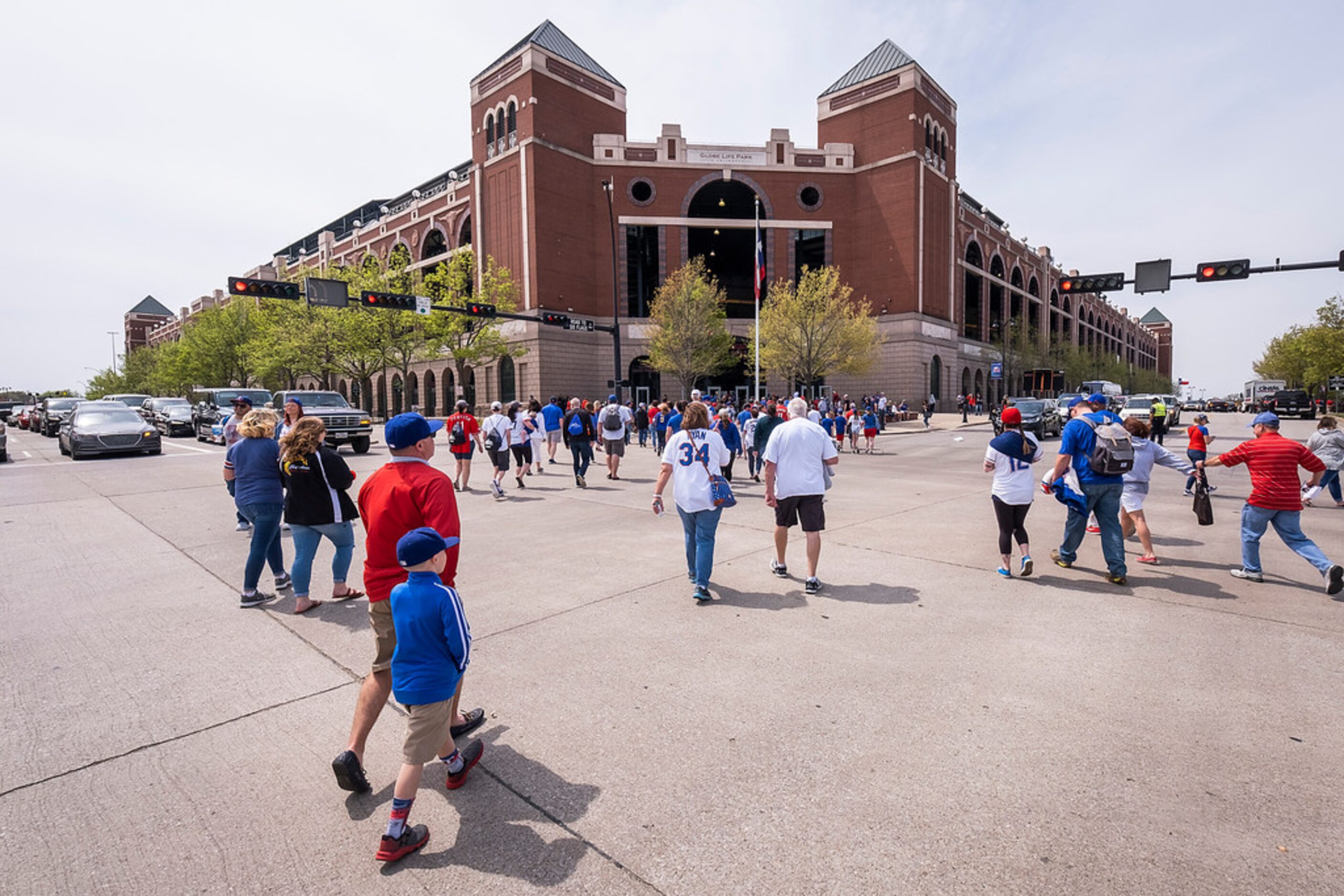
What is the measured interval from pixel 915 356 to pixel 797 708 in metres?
42.8

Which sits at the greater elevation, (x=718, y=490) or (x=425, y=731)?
(x=718, y=490)

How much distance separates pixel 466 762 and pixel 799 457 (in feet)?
13.2

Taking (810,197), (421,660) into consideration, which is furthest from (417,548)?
(810,197)

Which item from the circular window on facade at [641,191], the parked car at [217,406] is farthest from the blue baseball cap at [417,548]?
the circular window on facade at [641,191]

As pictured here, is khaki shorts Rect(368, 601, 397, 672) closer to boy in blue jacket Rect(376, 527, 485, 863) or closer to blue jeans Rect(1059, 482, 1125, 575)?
boy in blue jacket Rect(376, 527, 485, 863)

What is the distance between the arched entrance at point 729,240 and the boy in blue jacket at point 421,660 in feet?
134

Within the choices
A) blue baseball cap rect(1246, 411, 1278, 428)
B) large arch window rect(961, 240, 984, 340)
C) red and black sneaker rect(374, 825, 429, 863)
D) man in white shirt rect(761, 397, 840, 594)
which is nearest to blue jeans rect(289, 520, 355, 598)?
red and black sneaker rect(374, 825, 429, 863)

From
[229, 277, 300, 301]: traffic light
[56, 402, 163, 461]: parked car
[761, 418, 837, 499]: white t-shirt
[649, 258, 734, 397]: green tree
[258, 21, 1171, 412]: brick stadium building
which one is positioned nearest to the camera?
[761, 418, 837, 499]: white t-shirt

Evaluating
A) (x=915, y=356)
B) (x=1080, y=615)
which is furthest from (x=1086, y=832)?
(x=915, y=356)

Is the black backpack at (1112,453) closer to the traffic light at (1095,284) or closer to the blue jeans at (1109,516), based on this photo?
the blue jeans at (1109,516)

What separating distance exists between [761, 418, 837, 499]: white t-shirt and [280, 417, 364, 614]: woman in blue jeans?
3.77 m

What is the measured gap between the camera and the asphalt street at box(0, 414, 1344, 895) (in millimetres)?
2521

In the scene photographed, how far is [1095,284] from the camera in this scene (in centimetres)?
2231

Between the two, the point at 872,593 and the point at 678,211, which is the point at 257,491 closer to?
the point at 872,593
